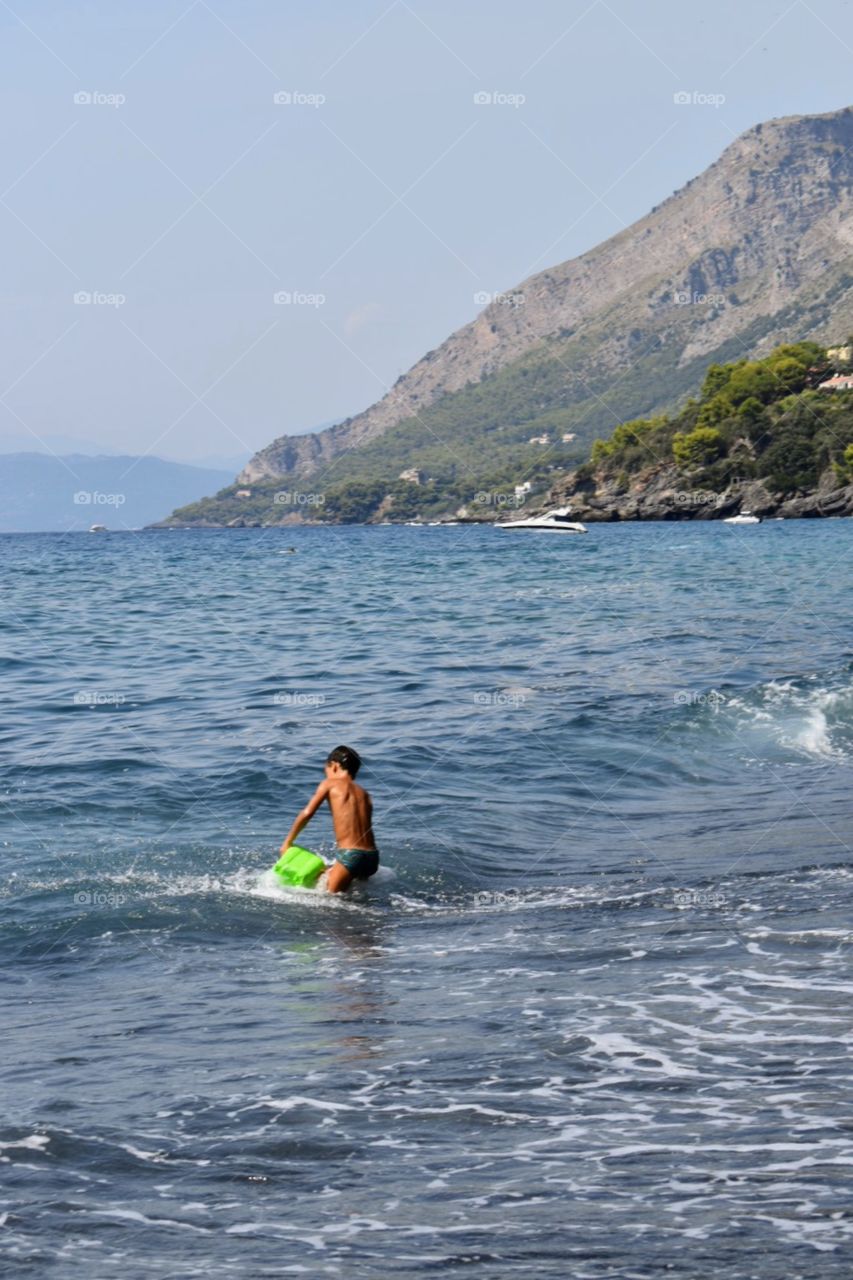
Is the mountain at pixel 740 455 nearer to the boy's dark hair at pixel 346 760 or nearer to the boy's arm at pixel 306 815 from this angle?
the boy's dark hair at pixel 346 760

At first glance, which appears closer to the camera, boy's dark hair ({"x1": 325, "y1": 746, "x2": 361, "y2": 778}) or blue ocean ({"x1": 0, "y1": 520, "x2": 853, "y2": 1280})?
→ blue ocean ({"x1": 0, "y1": 520, "x2": 853, "y2": 1280})

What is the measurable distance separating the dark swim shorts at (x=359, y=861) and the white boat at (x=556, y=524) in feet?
372

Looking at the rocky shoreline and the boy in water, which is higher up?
the rocky shoreline

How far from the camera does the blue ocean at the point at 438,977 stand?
6660 millimetres

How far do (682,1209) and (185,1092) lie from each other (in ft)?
10.7

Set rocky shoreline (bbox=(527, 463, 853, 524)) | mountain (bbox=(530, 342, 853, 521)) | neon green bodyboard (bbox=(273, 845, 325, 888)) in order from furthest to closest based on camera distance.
Answer: mountain (bbox=(530, 342, 853, 521)) → rocky shoreline (bbox=(527, 463, 853, 524)) → neon green bodyboard (bbox=(273, 845, 325, 888))

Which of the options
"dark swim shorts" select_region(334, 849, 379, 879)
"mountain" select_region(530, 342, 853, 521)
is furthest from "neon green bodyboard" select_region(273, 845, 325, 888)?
"mountain" select_region(530, 342, 853, 521)

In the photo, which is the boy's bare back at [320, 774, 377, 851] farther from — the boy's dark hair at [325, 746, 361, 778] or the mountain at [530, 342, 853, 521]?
the mountain at [530, 342, 853, 521]

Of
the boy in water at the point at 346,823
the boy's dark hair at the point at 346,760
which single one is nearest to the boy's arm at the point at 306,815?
the boy in water at the point at 346,823

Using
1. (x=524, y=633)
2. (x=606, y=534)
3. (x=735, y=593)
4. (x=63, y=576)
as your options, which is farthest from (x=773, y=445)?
(x=524, y=633)

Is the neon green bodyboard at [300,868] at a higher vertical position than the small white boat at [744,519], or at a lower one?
lower

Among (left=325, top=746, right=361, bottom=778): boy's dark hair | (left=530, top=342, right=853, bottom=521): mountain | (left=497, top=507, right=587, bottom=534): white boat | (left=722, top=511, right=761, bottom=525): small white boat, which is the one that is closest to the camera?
(left=325, top=746, right=361, bottom=778): boy's dark hair

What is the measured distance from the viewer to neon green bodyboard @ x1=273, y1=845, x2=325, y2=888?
47.6 ft

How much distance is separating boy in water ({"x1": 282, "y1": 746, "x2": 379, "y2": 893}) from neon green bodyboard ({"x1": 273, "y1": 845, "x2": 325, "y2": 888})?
13cm
